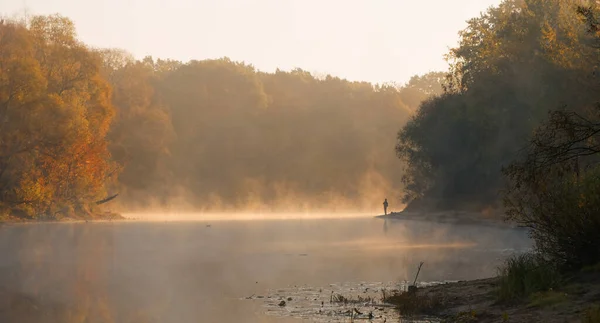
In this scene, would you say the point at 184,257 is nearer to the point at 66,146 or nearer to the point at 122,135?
the point at 66,146

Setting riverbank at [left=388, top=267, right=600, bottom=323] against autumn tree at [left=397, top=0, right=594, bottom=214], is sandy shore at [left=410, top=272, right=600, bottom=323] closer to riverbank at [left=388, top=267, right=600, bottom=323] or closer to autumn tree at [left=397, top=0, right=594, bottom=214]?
riverbank at [left=388, top=267, right=600, bottom=323]

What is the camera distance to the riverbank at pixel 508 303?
14.2 meters

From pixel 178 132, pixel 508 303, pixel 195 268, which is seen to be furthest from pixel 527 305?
pixel 178 132

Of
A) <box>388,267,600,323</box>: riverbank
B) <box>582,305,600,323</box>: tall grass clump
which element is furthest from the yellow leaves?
<box>582,305,600,323</box>: tall grass clump

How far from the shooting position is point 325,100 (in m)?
146

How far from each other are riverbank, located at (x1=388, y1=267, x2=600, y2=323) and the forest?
2136 inches

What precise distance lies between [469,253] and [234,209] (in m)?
91.9

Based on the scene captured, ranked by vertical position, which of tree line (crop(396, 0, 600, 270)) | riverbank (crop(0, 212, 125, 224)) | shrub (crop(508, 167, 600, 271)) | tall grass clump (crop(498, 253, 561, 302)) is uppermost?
tree line (crop(396, 0, 600, 270))

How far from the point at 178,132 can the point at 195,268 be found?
101190 mm

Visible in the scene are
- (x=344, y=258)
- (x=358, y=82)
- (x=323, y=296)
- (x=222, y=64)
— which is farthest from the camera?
(x=358, y=82)

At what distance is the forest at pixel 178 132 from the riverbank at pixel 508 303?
2136 inches

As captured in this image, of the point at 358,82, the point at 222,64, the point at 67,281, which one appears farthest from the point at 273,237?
the point at 358,82

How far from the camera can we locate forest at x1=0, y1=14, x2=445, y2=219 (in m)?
69.2

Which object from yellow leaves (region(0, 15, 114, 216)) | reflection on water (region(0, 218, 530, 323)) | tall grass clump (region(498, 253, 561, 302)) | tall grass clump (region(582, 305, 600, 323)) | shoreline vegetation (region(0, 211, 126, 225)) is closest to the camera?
tall grass clump (region(582, 305, 600, 323))
